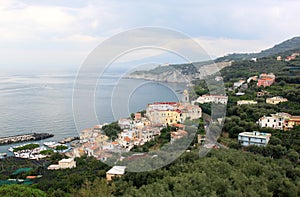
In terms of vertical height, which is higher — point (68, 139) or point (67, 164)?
point (67, 164)

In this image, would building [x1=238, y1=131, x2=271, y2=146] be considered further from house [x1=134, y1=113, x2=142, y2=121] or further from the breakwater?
the breakwater

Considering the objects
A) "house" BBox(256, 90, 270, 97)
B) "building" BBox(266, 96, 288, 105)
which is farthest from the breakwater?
"building" BBox(266, 96, 288, 105)

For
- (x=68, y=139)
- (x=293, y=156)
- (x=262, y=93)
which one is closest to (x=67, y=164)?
(x=293, y=156)

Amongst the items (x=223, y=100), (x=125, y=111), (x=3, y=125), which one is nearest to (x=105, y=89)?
(x=125, y=111)

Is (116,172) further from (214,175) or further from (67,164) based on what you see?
(67,164)

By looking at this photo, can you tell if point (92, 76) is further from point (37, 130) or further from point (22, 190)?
point (37, 130)

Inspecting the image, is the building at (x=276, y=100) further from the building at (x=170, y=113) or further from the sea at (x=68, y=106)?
the sea at (x=68, y=106)

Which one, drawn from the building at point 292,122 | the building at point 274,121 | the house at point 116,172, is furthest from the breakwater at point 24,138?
the building at point 292,122

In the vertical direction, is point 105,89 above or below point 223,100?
above
